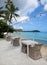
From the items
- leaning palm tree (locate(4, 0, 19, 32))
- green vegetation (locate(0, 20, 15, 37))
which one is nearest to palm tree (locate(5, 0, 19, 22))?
leaning palm tree (locate(4, 0, 19, 32))

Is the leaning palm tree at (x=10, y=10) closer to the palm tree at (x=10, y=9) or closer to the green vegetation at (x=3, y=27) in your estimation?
the palm tree at (x=10, y=9)

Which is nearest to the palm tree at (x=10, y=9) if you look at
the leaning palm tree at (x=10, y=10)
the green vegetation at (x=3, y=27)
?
the leaning palm tree at (x=10, y=10)

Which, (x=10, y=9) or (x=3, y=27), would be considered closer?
(x=3, y=27)

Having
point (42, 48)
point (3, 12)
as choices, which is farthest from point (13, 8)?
point (42, 48)

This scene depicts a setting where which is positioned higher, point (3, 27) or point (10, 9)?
point (10, 9)

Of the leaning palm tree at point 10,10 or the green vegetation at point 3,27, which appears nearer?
the green vegetation at point 3,27

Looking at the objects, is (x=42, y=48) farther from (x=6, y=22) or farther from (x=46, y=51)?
(x=6, y=22)

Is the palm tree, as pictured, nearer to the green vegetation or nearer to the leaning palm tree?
the leaning palm tree

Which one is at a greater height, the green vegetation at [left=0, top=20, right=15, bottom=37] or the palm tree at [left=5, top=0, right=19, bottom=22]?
the palm tree at [left=5, top=0, right=19, bottom=22]

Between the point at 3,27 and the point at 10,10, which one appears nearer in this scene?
the point at 3,27

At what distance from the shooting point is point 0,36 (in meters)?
22.2

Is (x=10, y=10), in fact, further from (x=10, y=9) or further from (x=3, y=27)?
(x=3, y=27)

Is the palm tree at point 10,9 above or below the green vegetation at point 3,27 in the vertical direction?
above

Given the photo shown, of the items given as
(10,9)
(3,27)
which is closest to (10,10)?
(10,9)
